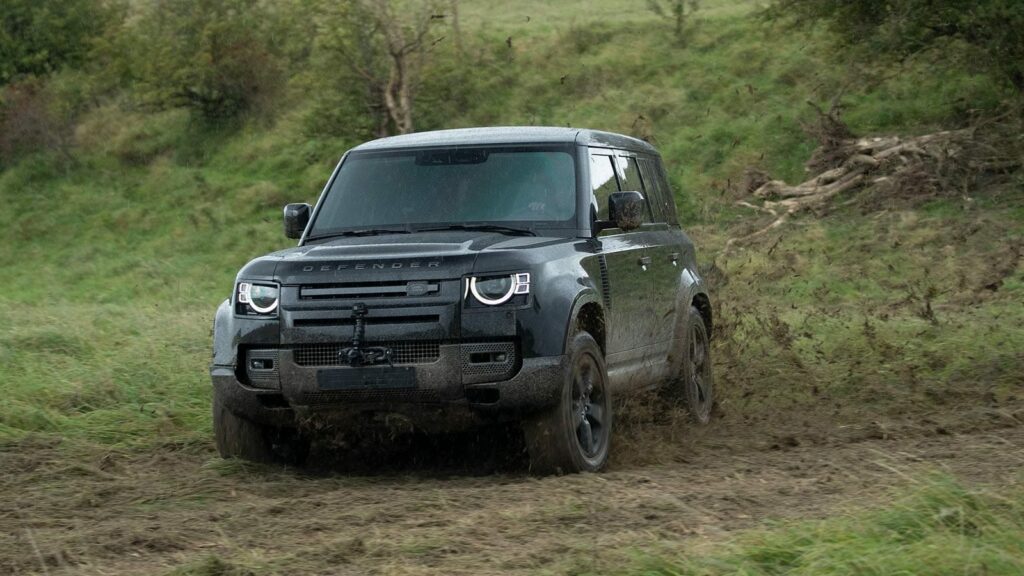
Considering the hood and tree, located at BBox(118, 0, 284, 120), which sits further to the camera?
tree, located at BBox(118, 0, 284, 120)

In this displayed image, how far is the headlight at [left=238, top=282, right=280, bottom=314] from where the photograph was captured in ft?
23.2

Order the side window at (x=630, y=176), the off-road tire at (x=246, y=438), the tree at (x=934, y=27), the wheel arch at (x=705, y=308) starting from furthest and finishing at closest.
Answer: the tree at (x=934, y=27) < the wheel arch at (x=705, y=308) < the side window at (x=630, y=176) < the off-road tire at (x=246, y=438)

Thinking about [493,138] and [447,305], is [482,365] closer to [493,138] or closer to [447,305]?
[447,305]

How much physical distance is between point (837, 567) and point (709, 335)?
587cm

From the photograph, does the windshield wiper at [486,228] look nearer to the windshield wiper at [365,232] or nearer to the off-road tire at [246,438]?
the windshield wiper at [365,232]

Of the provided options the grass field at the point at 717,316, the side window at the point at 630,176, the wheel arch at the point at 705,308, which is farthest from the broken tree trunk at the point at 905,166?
the side window at the point at 630,176

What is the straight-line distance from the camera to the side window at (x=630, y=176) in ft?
29.3

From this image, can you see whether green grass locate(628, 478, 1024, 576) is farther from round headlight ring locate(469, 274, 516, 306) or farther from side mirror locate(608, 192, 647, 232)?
side mirror locate(608, 192, 647, 232)

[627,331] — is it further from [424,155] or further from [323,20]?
[323,20]

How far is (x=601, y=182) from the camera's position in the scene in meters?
8.38

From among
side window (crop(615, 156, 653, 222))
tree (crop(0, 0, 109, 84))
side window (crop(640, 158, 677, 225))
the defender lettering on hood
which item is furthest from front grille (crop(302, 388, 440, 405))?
tree (crop(0, 0, 109, 84))

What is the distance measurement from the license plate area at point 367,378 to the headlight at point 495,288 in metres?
0.49

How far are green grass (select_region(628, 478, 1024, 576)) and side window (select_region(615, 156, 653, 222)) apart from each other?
13.2ft

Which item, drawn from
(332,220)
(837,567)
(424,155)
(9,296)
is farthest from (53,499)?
(9,296)
